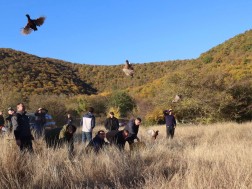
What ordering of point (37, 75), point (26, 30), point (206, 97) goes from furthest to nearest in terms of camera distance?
point (37, 75) < point (206, 97) < point (26, 30)

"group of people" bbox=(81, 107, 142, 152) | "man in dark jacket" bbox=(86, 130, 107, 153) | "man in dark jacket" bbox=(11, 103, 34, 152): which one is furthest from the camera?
"group of people" bbox=(81, 107, 142, 152)

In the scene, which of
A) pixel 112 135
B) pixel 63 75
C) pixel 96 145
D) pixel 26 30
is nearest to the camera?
pixel 26 30

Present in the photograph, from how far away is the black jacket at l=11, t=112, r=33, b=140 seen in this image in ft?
29.0

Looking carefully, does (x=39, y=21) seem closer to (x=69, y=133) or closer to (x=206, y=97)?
(x=69, y=133)

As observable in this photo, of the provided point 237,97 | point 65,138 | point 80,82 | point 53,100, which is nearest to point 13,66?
point 80,82

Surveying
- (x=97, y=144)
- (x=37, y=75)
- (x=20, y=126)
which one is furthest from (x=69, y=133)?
(x=37, y=75)

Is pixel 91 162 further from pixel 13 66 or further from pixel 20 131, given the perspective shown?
pixel 13 66

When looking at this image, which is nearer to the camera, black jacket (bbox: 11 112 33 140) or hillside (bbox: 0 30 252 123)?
black jacket (bbox: 11 112 33 140)

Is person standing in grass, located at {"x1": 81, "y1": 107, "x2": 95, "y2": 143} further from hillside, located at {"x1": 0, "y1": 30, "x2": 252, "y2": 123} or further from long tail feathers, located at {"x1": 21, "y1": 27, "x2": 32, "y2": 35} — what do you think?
hillside, located at {"x1": 0, "y1": 30, "x2": 252, "y2": 123}

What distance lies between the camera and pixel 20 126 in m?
9.20

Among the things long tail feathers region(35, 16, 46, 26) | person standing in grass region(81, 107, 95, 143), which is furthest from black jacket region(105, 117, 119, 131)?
long tail feathers region(35, 16, 46, 26)

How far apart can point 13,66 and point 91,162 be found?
55.4 m

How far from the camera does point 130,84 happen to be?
2082 inches

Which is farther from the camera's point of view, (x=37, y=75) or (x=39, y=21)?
(x=37, y=75)
